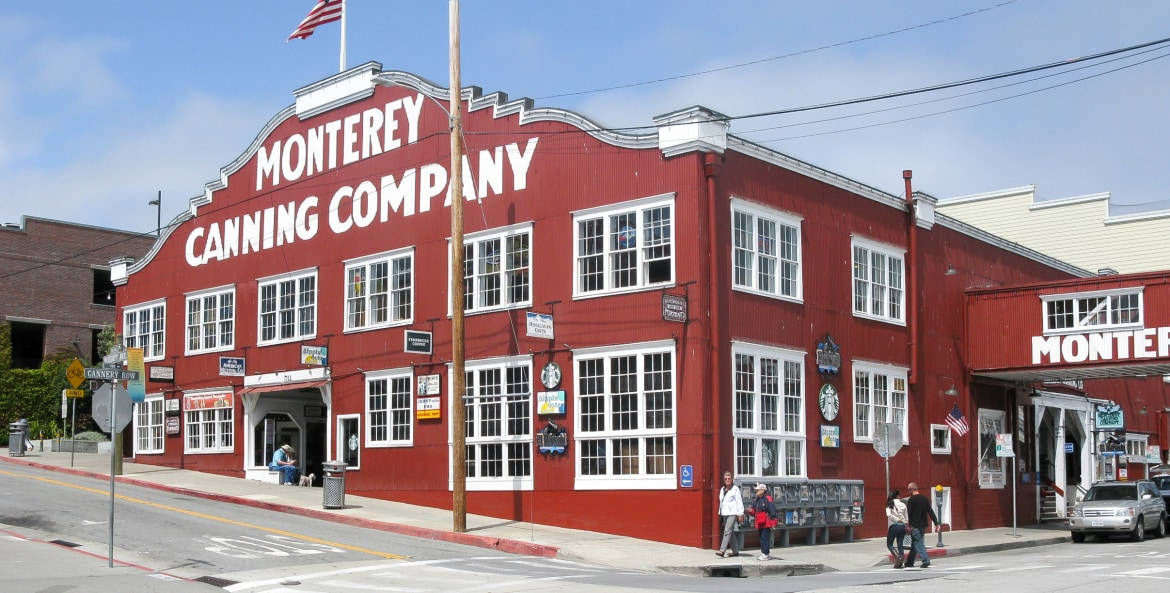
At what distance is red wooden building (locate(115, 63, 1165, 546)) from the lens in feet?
83.9

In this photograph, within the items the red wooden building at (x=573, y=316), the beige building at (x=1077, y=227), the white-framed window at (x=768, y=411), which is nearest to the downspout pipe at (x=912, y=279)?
the red wooden building at (x=573, y=316)

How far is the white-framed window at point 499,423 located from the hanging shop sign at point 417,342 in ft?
4.00

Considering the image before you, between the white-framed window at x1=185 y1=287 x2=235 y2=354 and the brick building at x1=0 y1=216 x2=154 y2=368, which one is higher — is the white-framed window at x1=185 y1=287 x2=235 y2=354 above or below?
below

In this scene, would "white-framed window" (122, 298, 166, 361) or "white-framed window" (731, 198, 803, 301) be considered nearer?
"white-framed window" (731, 198, 803, 301)

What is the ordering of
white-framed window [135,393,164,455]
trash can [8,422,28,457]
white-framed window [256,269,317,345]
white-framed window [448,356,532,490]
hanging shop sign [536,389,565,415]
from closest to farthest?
hanging shop sign [536,389,565,415], white-framed window [448,356,532,490], white-framed window [256,269,317,345], white-framed window [135,393,164,455], trash can [8,422,28,457]

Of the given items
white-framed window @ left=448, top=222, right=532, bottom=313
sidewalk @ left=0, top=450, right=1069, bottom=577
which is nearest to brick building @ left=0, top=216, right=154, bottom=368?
sidewalk @ left=0, top=450, right=1069, bottom=577

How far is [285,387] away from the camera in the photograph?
114 ft

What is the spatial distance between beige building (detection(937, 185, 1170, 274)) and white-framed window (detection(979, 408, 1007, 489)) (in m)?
23.7

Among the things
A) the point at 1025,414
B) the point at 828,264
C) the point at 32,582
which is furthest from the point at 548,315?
the point at 1025,414

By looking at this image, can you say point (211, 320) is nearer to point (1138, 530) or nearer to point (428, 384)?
point (428, 384)

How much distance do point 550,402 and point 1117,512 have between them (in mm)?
15047

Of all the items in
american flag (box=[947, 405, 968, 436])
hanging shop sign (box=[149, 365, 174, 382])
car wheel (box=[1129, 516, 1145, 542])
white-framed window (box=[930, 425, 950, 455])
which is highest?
hanging shop sign (box=[149, 365, 174, 382])

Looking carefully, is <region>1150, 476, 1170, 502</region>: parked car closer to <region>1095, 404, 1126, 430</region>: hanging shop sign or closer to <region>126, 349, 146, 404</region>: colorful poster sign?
<region>1095, 404, 1126, 430</region>: hanging shop sign

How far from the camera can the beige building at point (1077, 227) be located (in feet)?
184
